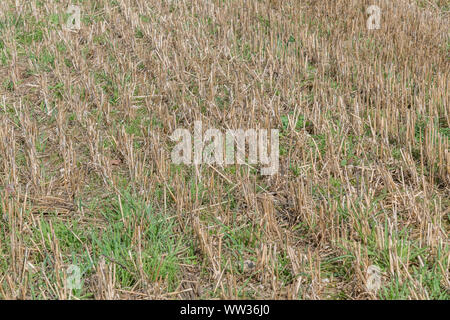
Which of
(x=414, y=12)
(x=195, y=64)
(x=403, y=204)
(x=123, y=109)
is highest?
(x=414, y=12)

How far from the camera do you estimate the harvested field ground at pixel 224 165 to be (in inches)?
121

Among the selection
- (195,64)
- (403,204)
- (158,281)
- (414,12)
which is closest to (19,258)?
(158,281)

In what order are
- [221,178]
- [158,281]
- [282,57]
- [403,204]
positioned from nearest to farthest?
Answer: [158,281] < [403,204] < [221,178] < [282,57]

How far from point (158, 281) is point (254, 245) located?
625 millimetres

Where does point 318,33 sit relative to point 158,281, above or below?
above

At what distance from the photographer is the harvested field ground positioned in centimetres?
309

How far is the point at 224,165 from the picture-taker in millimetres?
4035

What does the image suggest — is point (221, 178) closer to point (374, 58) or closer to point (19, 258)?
point (19, 258)

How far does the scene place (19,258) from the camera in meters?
3.12

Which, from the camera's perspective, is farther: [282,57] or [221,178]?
[282,57]

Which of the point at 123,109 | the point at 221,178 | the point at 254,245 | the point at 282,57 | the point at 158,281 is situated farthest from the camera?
the point at 282,57

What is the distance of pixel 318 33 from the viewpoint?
6.32 metres

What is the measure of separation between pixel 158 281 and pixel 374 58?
3.63 meters

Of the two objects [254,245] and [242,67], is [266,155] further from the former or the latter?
[242,67]
